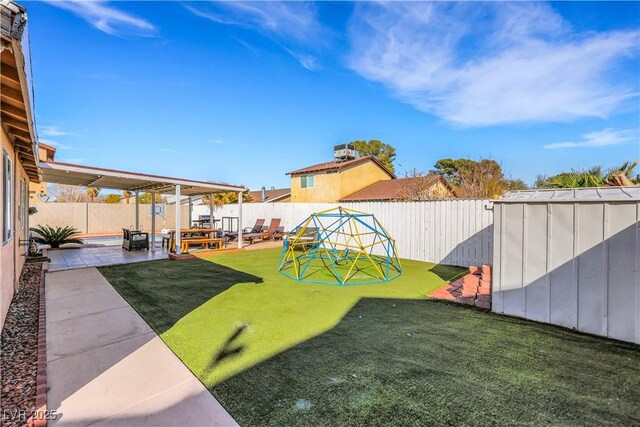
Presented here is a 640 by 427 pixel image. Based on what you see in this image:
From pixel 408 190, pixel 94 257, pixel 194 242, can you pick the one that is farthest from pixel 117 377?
pixel 408 190

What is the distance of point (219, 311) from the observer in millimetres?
5328

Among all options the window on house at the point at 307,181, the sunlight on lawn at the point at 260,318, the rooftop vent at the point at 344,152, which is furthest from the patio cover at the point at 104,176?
the rooftop vent at the point at 344,152

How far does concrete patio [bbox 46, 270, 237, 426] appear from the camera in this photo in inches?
102

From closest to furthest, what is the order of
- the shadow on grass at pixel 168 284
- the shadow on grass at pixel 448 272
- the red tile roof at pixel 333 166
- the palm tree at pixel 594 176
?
the shadow on grass at pixel 168 284 → the palm tree at pixel 594 176 → the shadow on grass at pixel 448 272 → the red tile roof at pixel 333 166

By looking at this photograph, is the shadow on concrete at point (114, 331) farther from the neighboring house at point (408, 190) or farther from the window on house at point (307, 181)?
the window on house at point (307, 181)

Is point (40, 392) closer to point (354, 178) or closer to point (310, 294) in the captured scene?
point (310, 294)

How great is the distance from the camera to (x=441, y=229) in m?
10.7

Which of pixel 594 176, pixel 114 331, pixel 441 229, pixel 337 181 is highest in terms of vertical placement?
pixel 337 181

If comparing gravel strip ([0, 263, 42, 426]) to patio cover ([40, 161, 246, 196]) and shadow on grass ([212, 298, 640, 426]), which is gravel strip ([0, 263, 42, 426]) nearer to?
shadow on grass ([212, 298, 640, 426])

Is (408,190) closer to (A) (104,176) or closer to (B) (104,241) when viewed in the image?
(A) (104,176)

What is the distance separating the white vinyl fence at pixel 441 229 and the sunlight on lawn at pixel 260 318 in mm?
2132

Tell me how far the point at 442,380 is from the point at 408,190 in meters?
14.9

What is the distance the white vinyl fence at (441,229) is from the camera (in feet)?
31.9

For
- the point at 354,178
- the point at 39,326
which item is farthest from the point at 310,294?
the point at 354,178
